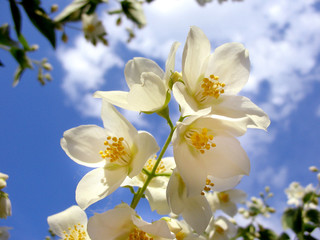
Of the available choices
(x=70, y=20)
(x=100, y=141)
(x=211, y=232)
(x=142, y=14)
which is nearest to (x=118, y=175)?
(x=100, y=141)

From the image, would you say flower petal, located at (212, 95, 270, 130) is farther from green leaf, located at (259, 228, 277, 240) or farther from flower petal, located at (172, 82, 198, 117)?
green leaf, located at (259, 228, 277, 240)

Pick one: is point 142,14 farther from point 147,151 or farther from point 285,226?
point 285,226

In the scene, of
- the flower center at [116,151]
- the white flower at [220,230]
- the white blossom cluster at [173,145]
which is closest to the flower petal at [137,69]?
the white blossom cluster at [173,145]

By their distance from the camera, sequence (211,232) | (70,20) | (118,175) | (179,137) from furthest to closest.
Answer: (211,232), (70,20), (118,175), (179,137)

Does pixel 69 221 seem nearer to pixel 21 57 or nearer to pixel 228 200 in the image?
pixel 21 57

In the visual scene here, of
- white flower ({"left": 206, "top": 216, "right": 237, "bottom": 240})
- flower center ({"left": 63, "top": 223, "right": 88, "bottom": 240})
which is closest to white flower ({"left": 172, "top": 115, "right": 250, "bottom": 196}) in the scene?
flower center ({"left": 63, "top": 223, "right": 88, "bottom": 240})

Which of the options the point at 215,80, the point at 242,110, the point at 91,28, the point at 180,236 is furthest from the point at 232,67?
the point at 91,28

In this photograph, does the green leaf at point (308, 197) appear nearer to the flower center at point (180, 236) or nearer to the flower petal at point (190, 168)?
the flower center at point (180, 236)
